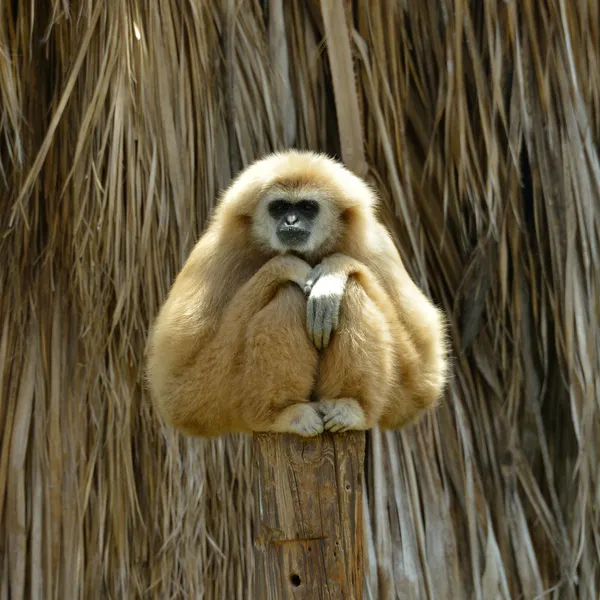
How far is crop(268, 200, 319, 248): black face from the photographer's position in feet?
12.7

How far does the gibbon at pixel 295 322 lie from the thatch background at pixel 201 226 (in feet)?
5.78

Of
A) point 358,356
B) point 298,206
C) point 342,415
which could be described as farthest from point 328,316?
point 298,206

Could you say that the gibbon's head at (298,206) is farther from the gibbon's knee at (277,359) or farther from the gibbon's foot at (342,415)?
the gibbon's foot at (342,415)

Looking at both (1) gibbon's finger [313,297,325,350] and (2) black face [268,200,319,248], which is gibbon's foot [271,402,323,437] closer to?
(1) gibbon's finger [313,297,325,350]

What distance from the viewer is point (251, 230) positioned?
159 inches

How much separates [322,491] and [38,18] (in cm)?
397

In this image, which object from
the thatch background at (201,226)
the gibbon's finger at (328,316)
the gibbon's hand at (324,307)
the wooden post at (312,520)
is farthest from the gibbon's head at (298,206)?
the thatch background at (201,226)

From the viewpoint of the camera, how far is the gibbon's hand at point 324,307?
3.53 m

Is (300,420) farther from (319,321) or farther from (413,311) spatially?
(413,311)

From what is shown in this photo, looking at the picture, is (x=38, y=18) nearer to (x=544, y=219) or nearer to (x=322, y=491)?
(x=544, y=219)

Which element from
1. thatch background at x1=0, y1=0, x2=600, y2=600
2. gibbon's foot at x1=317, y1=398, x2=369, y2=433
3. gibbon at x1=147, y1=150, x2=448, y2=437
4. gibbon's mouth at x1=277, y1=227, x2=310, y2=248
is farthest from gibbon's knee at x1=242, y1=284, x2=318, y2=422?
thatch background at x1=0, y1=0, x2=600, y2=600

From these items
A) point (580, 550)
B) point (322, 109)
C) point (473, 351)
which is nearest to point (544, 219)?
point (473, 351)

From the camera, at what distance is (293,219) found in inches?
152

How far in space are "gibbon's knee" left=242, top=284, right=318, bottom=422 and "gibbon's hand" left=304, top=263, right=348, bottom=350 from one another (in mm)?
51
